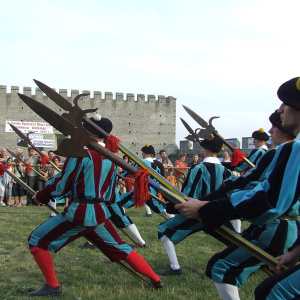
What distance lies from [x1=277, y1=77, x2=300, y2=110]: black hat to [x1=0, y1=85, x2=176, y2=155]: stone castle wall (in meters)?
39.9

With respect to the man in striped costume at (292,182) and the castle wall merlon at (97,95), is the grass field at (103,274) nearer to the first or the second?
the man in striped costume at (292,182)

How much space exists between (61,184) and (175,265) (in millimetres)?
2000

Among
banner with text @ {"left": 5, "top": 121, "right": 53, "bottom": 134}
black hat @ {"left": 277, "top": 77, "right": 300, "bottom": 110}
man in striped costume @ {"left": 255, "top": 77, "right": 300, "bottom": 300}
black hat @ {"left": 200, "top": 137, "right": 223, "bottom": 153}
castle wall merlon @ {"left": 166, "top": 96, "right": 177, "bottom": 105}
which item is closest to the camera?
man in striped costume @ {"left": 255, "top": 77, "right": 300, "bottom": 300}

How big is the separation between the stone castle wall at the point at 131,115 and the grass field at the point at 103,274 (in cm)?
3466

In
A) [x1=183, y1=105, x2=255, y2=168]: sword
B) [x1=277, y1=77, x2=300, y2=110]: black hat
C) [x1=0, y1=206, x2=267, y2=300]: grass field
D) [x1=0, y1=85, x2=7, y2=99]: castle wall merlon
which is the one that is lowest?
[x1=0, y1=206, x2=267, y2=300]: grass field

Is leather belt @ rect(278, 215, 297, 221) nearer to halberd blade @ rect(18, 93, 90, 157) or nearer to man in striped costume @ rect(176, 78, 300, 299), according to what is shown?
man in striped costume @ rect(176, 78, 300, 299)

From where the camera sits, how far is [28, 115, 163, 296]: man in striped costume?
466 centimetres

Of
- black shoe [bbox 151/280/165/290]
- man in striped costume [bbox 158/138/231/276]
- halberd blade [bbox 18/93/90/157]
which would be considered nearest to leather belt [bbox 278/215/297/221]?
halberd blade [bbox 18/93/90/157]

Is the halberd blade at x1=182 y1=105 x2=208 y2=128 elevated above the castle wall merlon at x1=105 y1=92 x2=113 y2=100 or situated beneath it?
situated beneath

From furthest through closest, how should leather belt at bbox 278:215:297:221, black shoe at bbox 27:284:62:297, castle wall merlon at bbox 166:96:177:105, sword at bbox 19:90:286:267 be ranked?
castle wall merlon at bbox 166:96:177:105 < black shoe at bbox 27:284:62:297 < leather belt at bbox 278:215:297:221 < sword at bbox 19:90:286:267

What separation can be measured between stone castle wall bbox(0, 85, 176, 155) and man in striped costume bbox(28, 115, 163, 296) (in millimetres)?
37773

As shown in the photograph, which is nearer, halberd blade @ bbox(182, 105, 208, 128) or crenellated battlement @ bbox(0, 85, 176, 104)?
halberd blade @ bbox(182, 105, 208, 128)

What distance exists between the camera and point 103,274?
573 centimetres

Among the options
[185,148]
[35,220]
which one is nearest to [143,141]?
[185,148]
